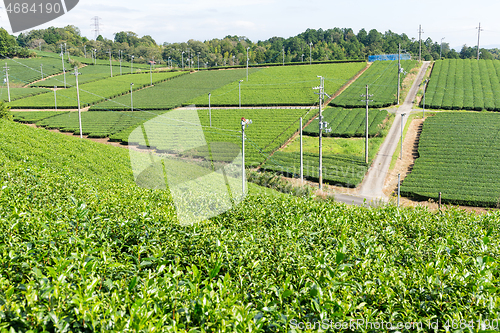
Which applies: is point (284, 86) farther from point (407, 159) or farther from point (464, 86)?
point (407, 159)

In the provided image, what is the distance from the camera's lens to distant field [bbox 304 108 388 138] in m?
41.3

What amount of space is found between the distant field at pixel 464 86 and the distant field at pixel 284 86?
14894mm

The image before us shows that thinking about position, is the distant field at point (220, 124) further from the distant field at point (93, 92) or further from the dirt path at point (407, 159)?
the dirt path at point (407, 159)

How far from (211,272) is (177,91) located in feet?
229

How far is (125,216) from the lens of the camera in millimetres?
5727

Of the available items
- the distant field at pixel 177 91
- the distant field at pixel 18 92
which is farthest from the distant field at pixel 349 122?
the distant field at pixel 18 92

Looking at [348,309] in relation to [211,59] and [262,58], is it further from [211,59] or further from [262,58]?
[211,59]

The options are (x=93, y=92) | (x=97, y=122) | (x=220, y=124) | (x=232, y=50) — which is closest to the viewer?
(x=220, y=124)

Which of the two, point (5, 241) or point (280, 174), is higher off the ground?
point (5, 241)

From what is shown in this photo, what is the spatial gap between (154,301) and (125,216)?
266 centimetres

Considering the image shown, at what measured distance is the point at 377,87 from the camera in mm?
61625

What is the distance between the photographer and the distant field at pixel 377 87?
173ft

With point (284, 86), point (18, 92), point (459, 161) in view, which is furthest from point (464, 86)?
point (18, 92)

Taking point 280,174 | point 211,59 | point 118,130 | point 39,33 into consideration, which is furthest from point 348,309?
point 39,33
